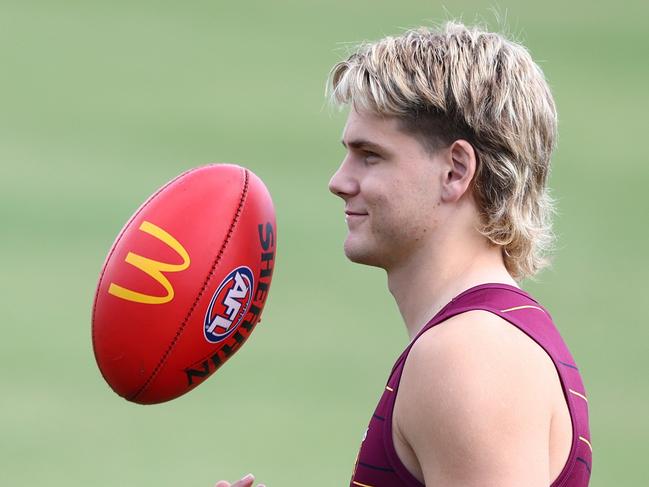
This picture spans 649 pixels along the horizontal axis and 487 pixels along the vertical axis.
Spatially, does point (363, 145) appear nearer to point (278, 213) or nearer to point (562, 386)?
point (562, 386)

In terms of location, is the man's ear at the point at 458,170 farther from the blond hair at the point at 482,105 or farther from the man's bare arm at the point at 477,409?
the man's bare arm at the point at 477,409

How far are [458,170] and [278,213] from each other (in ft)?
13.8

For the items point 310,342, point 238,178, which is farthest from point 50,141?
point 238,178

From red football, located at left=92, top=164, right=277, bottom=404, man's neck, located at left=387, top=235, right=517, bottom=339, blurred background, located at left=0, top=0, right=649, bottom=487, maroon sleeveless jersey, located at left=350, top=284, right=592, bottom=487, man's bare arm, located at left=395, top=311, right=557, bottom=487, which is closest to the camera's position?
man's bare arm, located at left=395, top=311, right=557, bottom=487

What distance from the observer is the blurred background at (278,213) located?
4957 mm

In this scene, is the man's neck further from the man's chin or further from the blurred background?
the blurred background

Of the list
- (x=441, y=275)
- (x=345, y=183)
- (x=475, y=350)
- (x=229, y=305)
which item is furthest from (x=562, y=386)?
(x=229, y=305)

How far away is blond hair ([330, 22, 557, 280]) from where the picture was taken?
2029 mm

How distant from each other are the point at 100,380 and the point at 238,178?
3004mm

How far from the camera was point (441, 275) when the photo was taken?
6.58ft

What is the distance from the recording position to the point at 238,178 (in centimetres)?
258

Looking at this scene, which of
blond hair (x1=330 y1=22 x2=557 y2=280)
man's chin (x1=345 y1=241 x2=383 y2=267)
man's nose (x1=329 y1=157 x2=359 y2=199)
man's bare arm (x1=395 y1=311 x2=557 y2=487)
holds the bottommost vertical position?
man's bare arm (x1=395 y1=311 x2=557 y2=487)

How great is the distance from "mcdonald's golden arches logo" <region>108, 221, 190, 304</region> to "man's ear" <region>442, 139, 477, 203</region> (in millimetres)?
661

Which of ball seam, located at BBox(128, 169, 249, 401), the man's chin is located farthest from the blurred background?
the man's chin
